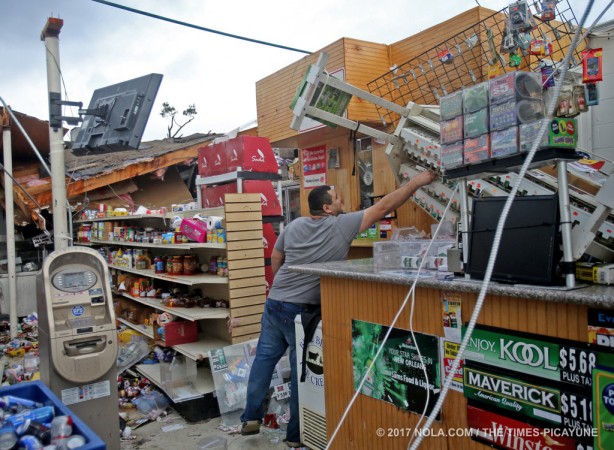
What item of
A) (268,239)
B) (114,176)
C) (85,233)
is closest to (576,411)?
(268,239)

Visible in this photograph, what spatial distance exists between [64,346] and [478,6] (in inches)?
168

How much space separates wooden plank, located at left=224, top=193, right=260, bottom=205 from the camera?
5.24 m

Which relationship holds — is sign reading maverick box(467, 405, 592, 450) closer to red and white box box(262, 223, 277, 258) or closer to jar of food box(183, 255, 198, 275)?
red and white box box(262, 223, 277, 258)

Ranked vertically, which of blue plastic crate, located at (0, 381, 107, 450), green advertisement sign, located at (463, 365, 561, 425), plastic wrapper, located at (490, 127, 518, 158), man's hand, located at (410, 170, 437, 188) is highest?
plastic wrapper, located at (490, 127, 518, 158)

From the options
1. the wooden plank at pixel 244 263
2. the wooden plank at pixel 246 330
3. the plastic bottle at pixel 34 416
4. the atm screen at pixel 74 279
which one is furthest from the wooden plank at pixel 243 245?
the plastic bottle at pixel 34 416

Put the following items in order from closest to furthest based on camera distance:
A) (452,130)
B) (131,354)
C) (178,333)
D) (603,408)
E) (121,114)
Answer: (603,408) < (452,130) < (121,114) < (178,333) < (131,354)

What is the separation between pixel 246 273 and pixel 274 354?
140 centimetres

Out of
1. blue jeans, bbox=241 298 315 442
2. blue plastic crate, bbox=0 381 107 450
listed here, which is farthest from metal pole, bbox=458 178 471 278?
blue plastic crate, bbox=0 381 107 450

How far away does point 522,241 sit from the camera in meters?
2.03

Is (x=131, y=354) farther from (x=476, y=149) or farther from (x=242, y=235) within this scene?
Answer: (x=476, y=149)

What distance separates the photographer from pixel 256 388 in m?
4.10

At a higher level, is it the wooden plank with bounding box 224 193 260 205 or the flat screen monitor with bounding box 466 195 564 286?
the wooden plank with bounding box 224 193 260 205

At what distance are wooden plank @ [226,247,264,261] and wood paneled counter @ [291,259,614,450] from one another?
6.43 feet

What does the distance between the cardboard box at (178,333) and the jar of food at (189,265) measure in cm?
64
